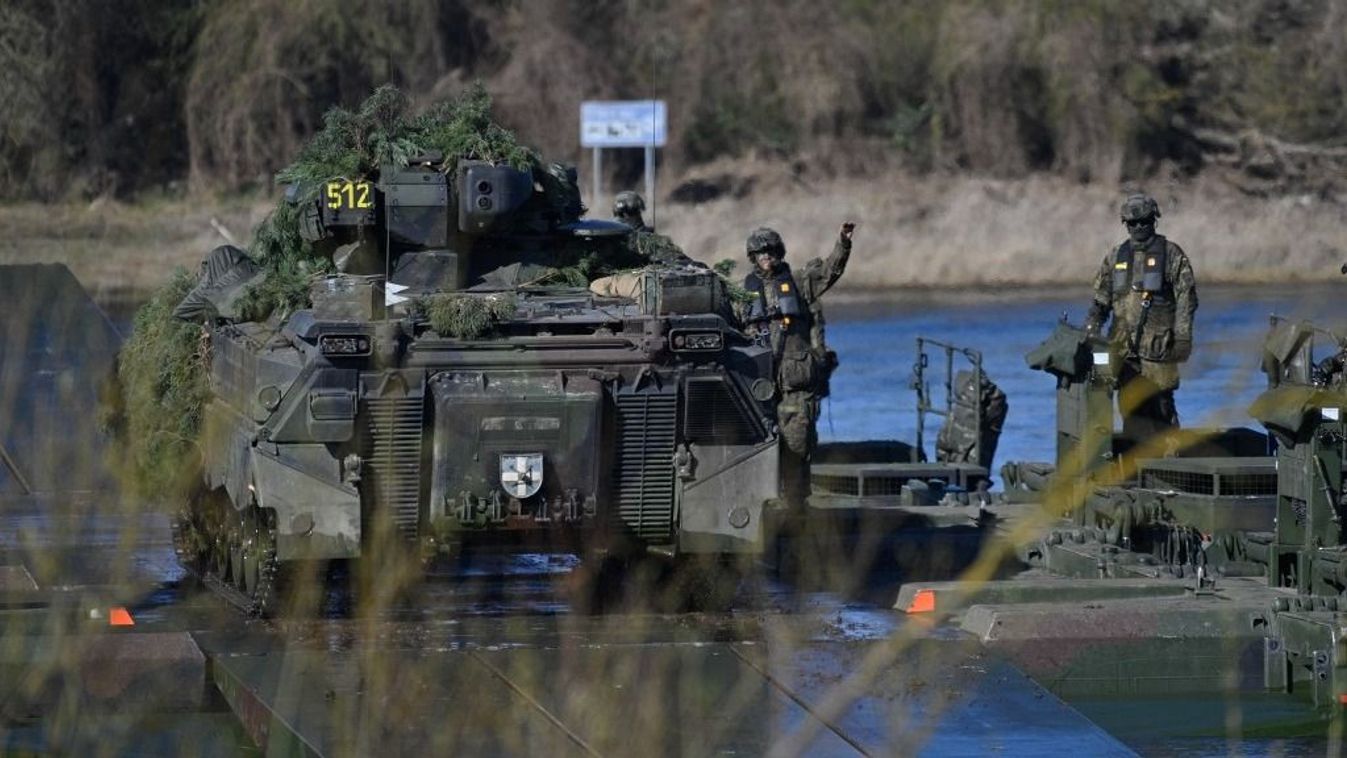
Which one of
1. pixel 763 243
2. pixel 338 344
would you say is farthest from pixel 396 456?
pixel 763 243

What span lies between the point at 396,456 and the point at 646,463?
44.5 inches

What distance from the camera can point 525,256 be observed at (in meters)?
14.5

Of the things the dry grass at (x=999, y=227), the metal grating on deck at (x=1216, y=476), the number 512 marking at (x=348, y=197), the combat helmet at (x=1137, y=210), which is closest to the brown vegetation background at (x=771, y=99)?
the dry grass at (x=999, y=227)

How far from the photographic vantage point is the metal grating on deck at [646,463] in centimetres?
1286

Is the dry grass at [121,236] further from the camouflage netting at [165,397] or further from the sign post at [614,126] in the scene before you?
the camouflage netting at [165,397]

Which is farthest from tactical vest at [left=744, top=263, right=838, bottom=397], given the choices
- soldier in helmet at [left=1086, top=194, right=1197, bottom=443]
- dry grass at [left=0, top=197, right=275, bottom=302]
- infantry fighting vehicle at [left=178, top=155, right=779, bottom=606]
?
dry grass at [left=0, top=197, right=275, bottom=302]

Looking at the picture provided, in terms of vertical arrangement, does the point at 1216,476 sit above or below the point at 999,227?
below

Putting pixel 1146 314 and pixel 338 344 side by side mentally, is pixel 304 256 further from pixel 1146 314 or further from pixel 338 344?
pixel 1146 314

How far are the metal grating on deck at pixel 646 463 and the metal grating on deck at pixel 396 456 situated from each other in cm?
91

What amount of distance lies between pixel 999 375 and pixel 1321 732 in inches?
630

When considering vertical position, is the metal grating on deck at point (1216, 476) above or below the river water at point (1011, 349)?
below

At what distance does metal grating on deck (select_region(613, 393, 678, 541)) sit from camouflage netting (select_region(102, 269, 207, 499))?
2.51 meters

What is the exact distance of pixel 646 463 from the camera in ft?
42.5

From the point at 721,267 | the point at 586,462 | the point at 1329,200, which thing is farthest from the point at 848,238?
the point at 1329,200
